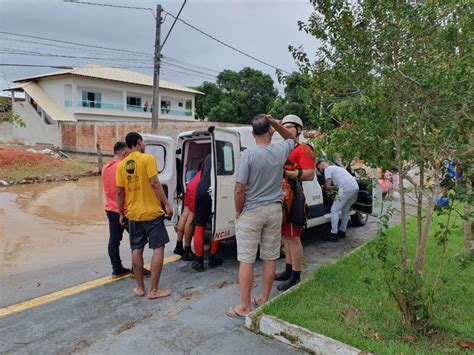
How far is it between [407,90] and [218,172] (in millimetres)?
2622

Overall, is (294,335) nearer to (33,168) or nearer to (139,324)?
(139,324)

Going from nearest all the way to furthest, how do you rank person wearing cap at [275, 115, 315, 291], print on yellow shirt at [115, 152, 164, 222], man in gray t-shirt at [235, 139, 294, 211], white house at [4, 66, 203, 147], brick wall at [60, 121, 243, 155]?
man in gray t-shirt at [235, 139, 294, 211] → print on yellow shirt at [115, 152, 164, 222] → person wearing cap at [275, 115, 315, 291] → brick wall at [60, 121, 243, 155] → white house at [4, 66, 203, 147]

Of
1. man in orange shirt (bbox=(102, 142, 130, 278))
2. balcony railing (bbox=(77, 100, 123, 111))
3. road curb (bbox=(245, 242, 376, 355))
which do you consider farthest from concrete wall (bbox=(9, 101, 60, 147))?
road curb (bbox=(245, 242, 376, 355))

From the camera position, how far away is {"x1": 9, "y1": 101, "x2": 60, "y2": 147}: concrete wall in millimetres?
33438

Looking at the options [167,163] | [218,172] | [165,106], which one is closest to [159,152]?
[167,163]

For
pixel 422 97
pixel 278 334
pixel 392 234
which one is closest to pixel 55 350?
pixel 278 334

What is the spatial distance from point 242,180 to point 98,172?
16.6 m

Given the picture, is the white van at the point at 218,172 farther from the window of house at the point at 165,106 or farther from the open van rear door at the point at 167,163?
the window of house at the point at 165,106

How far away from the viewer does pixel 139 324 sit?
12.9 feet

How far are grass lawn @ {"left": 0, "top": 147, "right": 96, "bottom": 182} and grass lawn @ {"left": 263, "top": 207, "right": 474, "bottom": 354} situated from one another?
14686 mm

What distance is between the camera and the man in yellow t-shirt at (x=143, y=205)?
450 cm

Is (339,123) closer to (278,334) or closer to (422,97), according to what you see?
(422,97)

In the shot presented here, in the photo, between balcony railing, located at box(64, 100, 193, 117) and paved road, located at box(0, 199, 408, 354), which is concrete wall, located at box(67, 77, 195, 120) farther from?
paved road, located at box(0, 199, 408, 354)

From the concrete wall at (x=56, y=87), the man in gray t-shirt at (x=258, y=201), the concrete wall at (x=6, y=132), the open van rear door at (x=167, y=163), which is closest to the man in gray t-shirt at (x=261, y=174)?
the man in gray t-shirt at (x=258, y=201)
